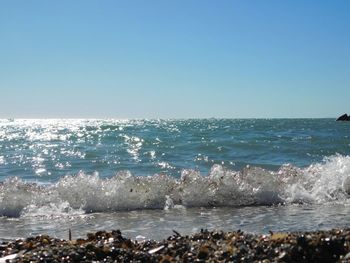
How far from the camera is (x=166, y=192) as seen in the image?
946cm

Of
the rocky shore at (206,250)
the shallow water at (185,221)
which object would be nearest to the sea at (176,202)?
the shallow water at (185,221)

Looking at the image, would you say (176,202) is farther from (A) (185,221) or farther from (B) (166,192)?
(A) (185,221)

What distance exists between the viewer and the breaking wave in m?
8.87

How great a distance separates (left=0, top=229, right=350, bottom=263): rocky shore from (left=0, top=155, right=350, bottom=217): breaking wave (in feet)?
14.1

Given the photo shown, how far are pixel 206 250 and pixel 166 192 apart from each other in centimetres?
548

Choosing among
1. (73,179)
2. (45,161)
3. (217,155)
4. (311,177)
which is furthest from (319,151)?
(73,179)

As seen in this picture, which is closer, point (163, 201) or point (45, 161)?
point (163, 201)

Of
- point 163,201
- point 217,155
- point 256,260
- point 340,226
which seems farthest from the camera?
point 217,155

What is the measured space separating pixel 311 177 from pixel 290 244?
7.37m

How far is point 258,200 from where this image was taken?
938 cm

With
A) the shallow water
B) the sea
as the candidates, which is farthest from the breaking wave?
the shallow water

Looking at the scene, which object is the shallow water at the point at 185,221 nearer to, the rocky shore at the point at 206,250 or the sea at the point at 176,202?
the sea at the point at 176,202

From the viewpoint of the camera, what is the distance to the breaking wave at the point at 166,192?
887 centimetres

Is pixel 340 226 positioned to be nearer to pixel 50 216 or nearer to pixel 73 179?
pixel 50 216
